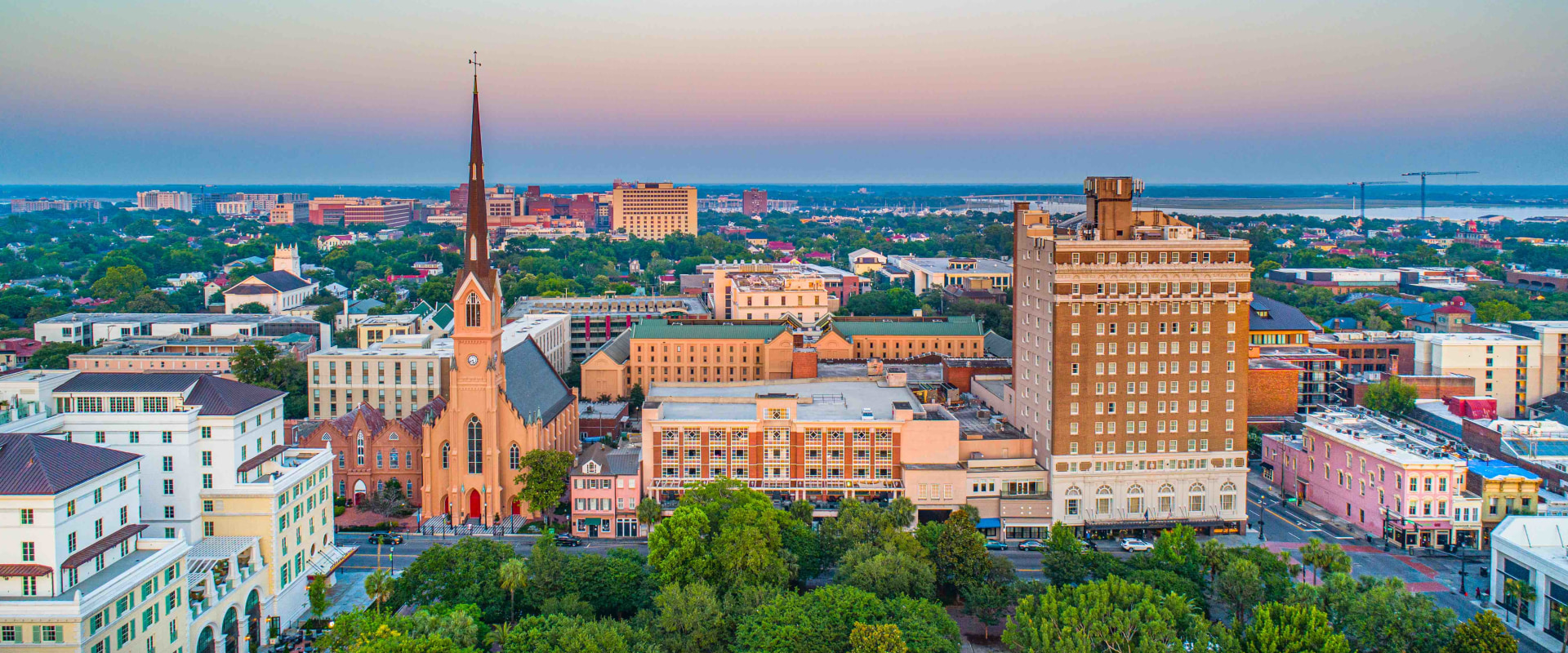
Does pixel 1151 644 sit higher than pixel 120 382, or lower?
lower

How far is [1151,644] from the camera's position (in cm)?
5231

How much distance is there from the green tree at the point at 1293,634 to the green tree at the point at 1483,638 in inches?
209

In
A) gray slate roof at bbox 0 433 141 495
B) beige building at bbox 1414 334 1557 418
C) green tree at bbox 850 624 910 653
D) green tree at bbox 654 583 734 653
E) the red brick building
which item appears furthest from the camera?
beige building at bbox 1414 334 1557 418

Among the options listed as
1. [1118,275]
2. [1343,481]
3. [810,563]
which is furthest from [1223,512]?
[810,563]

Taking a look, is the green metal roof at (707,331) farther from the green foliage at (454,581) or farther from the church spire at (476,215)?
the green foliage at (454,581)

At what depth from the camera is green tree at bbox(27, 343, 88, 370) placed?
412 feet

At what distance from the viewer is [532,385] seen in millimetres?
93062

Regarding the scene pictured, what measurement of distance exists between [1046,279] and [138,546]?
2333 inches

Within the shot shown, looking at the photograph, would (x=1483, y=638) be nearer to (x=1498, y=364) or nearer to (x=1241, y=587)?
(x=1241, y=587)

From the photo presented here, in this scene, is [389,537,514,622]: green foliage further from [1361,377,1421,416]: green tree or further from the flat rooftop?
[1361,377,1421,416]: green tree

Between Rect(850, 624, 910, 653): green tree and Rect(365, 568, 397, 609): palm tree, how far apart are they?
26.0 meters

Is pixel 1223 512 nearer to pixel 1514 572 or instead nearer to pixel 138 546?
pixel 1514 572

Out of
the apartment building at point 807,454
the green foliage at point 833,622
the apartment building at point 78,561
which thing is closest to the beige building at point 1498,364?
the apartment building at point 807,454

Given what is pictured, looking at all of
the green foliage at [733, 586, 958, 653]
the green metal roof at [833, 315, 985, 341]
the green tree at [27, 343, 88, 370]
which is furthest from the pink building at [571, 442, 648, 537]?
the green tree at [27, 343, 88, 370]
